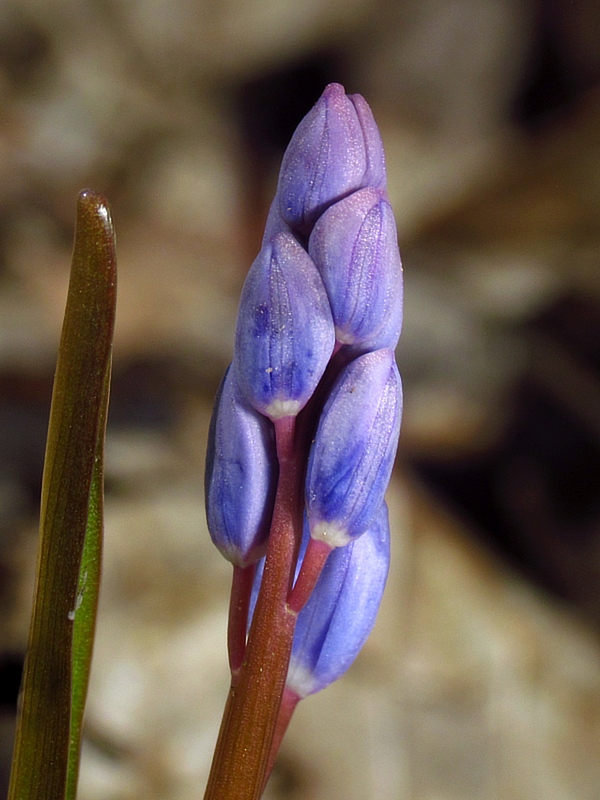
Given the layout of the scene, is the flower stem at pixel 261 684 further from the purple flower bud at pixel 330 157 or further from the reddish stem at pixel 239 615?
the purple flower bud at pixel 330 157

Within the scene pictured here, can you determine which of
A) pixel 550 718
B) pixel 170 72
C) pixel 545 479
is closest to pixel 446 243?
pixel 545 479

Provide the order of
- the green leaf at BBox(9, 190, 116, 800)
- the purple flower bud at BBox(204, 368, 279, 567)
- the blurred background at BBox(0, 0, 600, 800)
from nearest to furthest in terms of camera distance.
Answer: the green leaf at BBox(9, 190, 116, 800)
the purple flower bud at BBox(204, 368, 279, 567)
the blurred background at BBox(0, 0, 600, 800)

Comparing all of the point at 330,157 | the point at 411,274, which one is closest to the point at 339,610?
the point at 330,157

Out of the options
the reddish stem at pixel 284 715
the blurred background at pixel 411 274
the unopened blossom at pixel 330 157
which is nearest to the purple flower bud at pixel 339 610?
the reddish stem at pixel 284 715

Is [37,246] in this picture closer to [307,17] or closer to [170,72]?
[170,72]

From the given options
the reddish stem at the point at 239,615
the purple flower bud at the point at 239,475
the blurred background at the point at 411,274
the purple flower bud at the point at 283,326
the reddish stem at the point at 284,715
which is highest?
the blurred background at the point at 411,274

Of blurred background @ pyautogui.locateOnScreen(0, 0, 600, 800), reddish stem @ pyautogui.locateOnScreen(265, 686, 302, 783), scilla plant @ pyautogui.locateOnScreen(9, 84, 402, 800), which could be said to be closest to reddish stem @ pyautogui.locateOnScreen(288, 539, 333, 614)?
scilla plant @ pyautogui.locateOnScreen(9, 84, 402, 800)

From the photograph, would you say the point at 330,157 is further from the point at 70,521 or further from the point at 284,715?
the point at 284,715

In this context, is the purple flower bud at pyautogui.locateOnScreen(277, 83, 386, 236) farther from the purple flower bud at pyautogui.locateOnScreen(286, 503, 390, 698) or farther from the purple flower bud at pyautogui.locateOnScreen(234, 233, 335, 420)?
the purple flower bud at pyautogui.locateOnScreen(286, 503, 390, 698)
